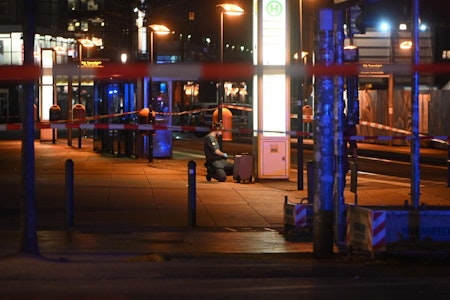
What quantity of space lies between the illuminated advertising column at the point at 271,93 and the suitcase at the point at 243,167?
36cm

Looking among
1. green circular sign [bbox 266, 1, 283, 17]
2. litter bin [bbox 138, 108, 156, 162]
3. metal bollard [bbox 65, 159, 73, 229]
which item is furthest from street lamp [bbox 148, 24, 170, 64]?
metal bollard [bbox 65, 159, 73, 229]

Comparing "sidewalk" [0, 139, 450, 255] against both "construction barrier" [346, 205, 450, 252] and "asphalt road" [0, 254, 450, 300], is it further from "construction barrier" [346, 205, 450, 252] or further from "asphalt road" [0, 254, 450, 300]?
"construction barrier" [346, 205, 450, 252]

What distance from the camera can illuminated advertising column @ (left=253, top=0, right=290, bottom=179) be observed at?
69.6 ft

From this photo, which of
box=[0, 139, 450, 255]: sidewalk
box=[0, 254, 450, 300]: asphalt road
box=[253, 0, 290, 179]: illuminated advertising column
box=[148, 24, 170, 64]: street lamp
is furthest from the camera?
box=[148, 24, 170, 64]: street lamp

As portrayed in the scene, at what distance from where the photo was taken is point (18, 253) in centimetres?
1086

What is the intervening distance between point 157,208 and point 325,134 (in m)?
5.89

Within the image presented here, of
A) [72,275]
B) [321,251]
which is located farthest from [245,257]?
[72,275]

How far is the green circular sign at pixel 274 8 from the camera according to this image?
69.6 ft

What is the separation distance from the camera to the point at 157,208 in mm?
16453

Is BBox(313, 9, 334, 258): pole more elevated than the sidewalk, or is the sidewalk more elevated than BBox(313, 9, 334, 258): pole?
BBox(313, 9, 334, 258): pole

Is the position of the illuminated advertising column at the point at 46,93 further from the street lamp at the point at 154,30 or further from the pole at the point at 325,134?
the pole at the point at 325,134

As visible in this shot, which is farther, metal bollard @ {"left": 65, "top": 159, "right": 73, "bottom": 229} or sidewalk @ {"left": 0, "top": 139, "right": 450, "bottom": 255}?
metal bollard @ {"left": 65, "top": 159, "right": 73, "bottom": 229}

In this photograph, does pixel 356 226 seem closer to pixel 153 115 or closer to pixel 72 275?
pixel 72 275

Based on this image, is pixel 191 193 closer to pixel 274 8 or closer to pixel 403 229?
pixel 403 229
